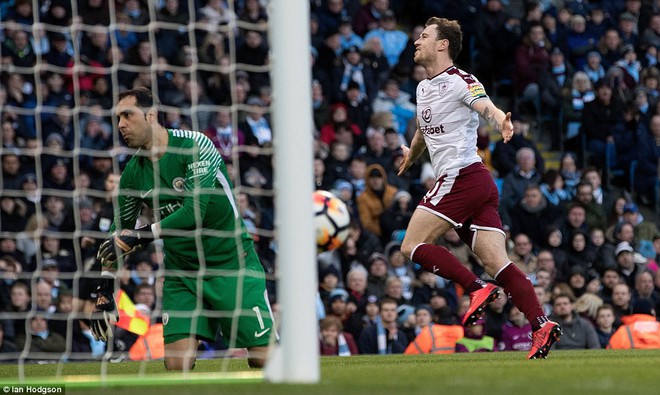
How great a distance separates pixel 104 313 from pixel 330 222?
3511 mm

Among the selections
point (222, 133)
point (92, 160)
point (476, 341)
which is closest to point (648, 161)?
point (476, 341)

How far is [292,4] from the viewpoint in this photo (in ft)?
20.6

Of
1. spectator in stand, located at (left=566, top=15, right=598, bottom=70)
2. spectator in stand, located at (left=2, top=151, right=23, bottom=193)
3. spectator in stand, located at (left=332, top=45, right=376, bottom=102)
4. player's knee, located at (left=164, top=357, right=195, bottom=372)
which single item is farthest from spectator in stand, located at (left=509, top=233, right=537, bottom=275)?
player's knee, located at (left=164, top=357, right=195, bottom=372)

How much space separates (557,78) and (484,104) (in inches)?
420

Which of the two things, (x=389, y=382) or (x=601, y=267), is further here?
(x=601, y=267)

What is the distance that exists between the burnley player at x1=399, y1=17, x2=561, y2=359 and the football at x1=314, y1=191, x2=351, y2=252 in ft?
7.88

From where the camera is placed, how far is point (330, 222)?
11.5 m

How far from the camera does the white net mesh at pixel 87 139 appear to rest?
12.2 m

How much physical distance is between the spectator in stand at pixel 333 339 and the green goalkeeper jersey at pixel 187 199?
435 cm

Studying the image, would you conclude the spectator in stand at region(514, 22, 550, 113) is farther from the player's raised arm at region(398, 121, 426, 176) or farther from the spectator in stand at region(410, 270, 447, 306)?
the player's raised arm at region(398, 121, 426, 176)

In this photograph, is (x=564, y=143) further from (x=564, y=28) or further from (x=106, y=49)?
(x=106, y=49)

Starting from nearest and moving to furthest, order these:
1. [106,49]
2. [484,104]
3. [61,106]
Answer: [484,104] < [61,106] < [106,49]

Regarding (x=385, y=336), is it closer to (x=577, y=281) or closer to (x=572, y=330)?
(x=572, y=330)

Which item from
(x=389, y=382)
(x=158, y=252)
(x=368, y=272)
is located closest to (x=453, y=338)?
(x=368, y=272)
